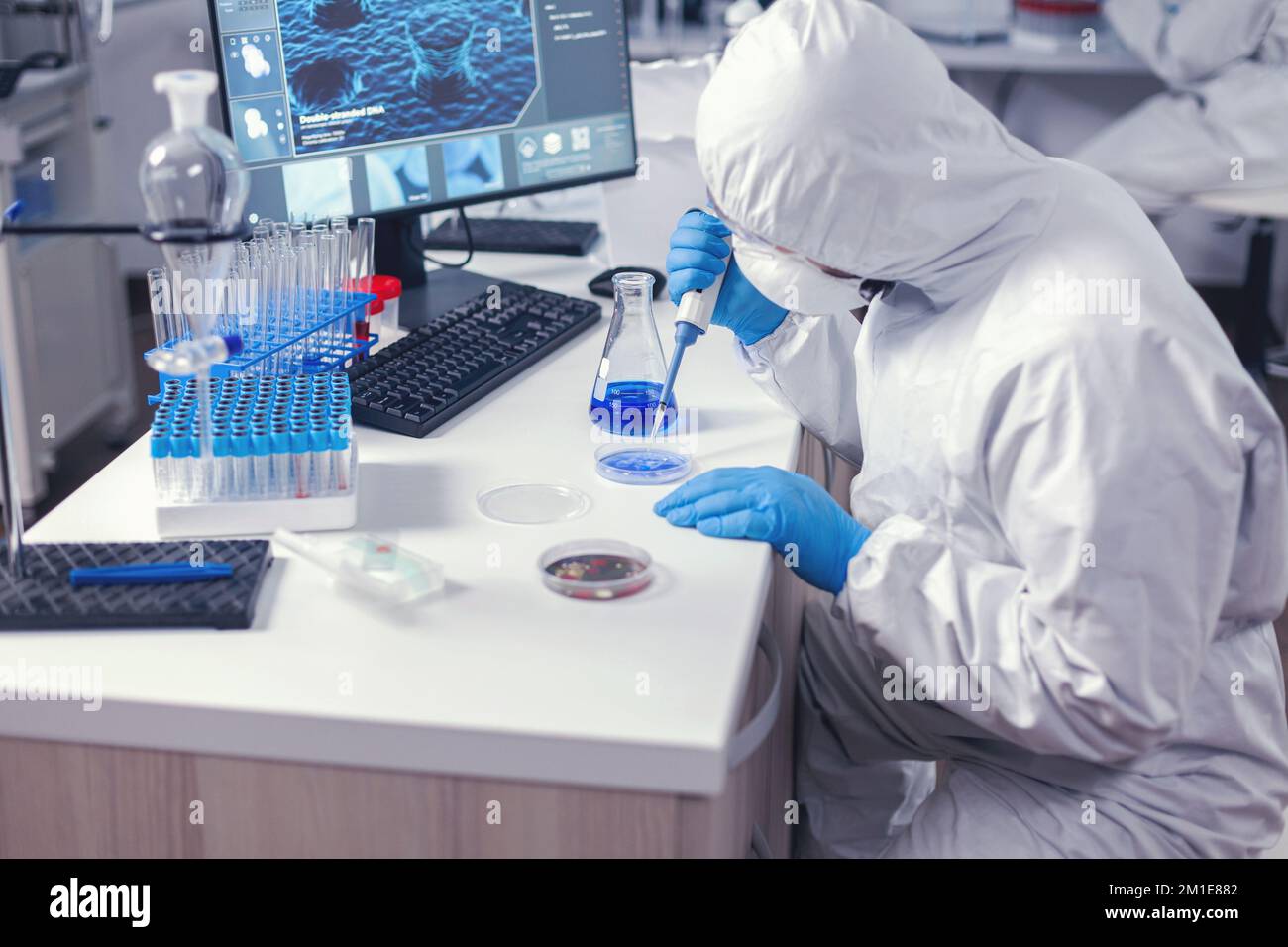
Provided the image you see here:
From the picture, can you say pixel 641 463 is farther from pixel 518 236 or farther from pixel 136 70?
pixel 136 70

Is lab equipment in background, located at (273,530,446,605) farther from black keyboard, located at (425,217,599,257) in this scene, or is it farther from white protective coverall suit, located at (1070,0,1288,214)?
white protective coverall suit, located at (1070,0,1288,214)

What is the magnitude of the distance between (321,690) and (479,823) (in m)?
0.15

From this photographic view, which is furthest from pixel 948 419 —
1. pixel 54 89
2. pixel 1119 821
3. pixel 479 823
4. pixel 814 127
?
pixel 54 89

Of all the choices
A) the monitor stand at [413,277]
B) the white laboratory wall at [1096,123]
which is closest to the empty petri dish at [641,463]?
the monitor stand at [413,277]

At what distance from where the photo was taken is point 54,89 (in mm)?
2885

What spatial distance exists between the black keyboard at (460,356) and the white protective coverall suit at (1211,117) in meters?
2.20

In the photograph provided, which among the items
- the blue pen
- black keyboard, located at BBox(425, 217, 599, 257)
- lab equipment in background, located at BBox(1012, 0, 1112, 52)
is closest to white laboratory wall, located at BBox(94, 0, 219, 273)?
black keyboard, located at BBox(425, 217, 599, 257)

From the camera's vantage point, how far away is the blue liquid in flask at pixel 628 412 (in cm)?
136

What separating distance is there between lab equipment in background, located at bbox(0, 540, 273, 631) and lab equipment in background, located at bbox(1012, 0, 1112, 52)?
3590 mm

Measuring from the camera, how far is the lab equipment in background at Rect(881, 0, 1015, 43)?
407 centimetres

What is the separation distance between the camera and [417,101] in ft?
5.34

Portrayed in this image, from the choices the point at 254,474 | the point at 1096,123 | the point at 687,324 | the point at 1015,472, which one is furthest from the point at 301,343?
the point at 1096,123

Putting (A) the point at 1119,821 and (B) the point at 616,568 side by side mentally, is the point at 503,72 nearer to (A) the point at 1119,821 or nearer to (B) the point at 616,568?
(B) the point at 616,568
